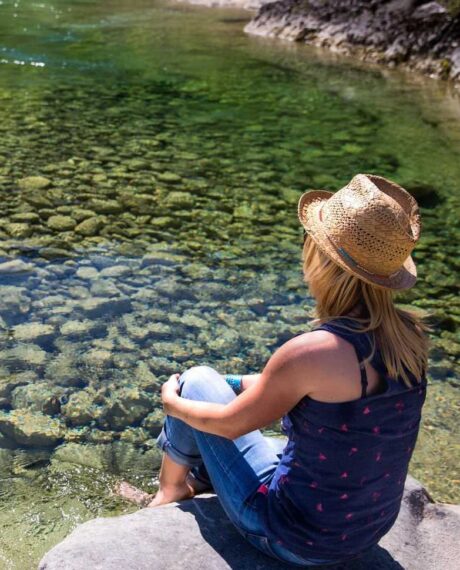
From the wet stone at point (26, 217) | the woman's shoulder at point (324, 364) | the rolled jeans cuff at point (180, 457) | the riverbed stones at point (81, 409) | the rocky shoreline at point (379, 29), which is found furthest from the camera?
the rocky shoreline at point (379, 29)

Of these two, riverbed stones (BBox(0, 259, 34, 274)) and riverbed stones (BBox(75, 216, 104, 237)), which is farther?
riverbed stones (BBox(75, 216, 104, 237))

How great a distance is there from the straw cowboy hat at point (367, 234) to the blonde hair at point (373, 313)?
38mm

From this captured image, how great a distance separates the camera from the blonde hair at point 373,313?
225 cm

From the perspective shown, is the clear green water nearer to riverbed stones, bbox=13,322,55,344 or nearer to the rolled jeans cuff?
riverbed stones, bbox=13,322,55,344

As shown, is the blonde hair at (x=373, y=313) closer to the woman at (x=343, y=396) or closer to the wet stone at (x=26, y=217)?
the woman at (x=343, y=396)

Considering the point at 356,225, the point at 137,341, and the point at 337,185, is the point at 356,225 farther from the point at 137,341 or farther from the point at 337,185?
the point at 337,185

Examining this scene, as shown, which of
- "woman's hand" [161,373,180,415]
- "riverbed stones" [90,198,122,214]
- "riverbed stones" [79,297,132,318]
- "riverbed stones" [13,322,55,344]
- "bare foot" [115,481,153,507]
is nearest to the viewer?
"woman's hand" [161,373,180,415]

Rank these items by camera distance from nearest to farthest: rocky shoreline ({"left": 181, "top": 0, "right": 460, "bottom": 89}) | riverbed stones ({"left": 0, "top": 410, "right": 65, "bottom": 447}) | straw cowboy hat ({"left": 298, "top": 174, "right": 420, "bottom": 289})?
straw cowboy hat ({"left": 298, "top": 174, "right": 420, "bottom": 289}) < riverbed stones ({"left": 0, "top": 410, "right": 65, "bottom": 447}) < rocky shoreline ({"left": 181, "top": 0, "right": 460, "bottom": 89})

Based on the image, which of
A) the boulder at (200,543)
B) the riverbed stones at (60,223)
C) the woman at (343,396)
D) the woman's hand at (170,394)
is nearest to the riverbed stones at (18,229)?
the riverbed stones at (60,223)

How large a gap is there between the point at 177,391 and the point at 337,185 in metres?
5.34

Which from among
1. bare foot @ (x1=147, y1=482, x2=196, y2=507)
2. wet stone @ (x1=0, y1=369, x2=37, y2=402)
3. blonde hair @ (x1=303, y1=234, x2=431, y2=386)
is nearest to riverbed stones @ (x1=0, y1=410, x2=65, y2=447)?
wet stone @ (x1=0, y1=369, x2=37, y2=402)

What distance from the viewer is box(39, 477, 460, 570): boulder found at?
2438 mm

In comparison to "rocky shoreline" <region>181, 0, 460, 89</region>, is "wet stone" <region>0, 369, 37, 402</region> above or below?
below

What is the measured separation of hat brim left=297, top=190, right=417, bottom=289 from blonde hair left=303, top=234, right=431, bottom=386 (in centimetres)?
3
